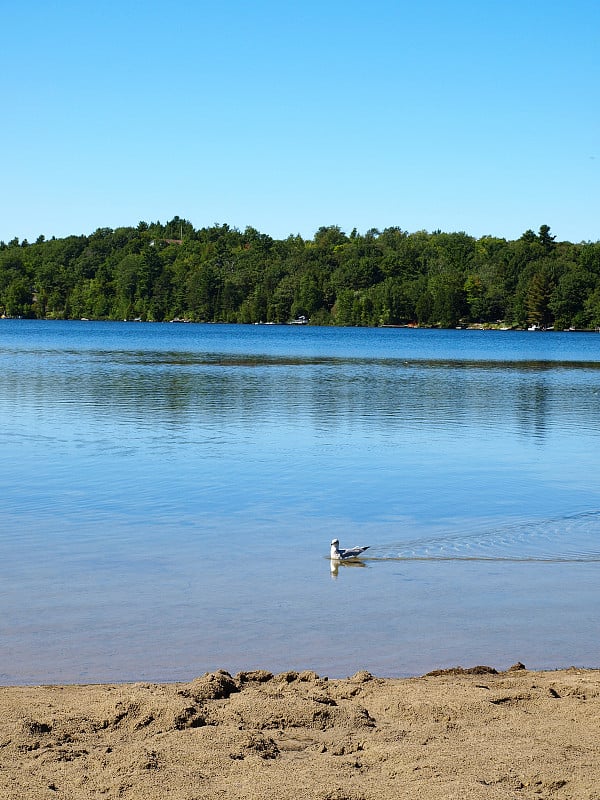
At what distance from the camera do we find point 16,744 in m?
5.80

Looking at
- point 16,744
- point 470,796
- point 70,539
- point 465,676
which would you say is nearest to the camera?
point 470,796

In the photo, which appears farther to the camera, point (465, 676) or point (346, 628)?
point (346, 628)

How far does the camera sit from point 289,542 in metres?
12.6

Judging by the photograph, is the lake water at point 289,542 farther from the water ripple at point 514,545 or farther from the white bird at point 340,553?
the white bird at point 340,553

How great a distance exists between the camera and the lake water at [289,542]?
336 inches

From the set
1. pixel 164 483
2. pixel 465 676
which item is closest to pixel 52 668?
pixel 465 676

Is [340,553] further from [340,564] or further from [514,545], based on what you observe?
[514,545]

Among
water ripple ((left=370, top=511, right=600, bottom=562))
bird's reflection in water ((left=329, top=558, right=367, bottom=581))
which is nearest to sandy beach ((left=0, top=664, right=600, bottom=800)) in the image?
bird's reflection in water ((left=329, top=558, right=367, bottom=581))

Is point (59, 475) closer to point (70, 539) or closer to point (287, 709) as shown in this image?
point (70, 539)

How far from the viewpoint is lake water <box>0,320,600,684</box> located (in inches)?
336

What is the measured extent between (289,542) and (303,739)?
6554mm

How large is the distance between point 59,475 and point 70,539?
17.3 feet

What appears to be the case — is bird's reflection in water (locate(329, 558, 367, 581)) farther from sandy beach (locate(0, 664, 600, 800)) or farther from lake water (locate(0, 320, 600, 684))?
sandy beach (locate(0, 664, 600, 800))

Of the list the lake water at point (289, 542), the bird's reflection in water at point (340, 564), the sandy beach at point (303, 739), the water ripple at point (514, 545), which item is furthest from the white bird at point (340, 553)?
the sandy beach at point (303, 739)
